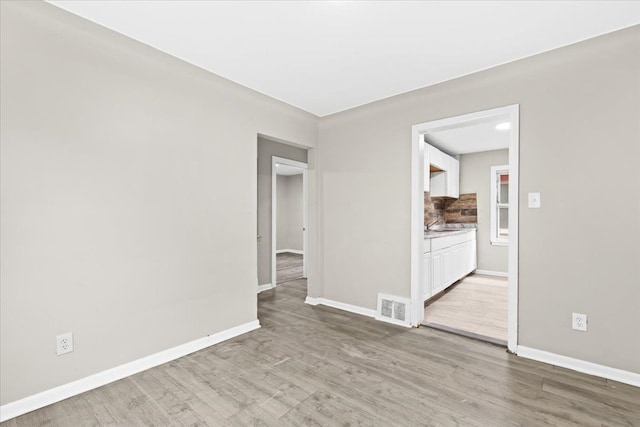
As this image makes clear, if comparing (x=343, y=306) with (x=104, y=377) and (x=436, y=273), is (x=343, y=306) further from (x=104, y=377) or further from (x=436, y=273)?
(x=104, y=377)

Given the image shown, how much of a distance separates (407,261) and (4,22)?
3.72 metres

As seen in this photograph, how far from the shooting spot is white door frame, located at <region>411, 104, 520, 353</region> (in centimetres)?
263

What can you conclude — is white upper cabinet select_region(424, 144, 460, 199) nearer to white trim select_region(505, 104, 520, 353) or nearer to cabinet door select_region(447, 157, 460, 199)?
cabinet door select_region(447, 157, 460, 199)

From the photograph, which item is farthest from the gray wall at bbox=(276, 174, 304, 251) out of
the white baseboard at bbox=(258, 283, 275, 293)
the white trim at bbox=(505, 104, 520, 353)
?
the white trim at bbox=(505, 104, 520, 353)

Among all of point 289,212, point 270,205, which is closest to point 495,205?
point 270,205

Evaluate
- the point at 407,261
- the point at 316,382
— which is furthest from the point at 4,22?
the point at 407,261

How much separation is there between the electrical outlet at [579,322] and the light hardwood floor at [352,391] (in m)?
0.34

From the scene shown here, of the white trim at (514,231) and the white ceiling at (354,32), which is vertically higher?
the white ceiling at (354,32)

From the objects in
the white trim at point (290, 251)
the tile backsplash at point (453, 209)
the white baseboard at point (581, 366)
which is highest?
the tile backsplash at point (453, 209)

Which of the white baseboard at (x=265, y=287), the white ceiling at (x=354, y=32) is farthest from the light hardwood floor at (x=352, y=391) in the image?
the white ceiling at (x=354, y=32)

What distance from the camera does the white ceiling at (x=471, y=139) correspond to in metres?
4.48

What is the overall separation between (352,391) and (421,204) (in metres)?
2.04

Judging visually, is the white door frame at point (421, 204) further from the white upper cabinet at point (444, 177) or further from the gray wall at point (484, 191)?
the gray wall at point (484, 191)

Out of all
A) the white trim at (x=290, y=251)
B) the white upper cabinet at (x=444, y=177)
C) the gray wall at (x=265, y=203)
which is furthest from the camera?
the white trim at (x=290, y=251)
